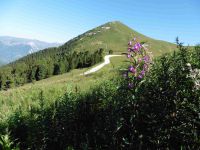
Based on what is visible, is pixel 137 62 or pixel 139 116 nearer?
pixel 139 116

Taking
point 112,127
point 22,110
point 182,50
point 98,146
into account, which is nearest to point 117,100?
point 112,127

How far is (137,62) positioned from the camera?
6.93 meters

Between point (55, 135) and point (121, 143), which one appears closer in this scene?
point (121, 143)

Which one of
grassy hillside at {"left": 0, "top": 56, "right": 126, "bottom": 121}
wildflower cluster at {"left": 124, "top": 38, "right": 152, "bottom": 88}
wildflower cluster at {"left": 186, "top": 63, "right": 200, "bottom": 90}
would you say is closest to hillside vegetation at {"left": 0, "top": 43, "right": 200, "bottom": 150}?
wildflower cluster at {"left": 186, "top": 63, "right": 200, "bottom": 90}

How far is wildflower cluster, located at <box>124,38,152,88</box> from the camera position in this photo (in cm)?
680

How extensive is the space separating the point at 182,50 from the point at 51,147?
437cm

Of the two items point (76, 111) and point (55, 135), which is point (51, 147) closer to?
point (55, 135)

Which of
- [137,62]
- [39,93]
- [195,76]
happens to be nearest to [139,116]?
[137,62]

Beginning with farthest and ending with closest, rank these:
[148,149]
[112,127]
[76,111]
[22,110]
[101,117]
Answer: [22,110] → [76,111] → [101,117] → [112,127] → [148,149]

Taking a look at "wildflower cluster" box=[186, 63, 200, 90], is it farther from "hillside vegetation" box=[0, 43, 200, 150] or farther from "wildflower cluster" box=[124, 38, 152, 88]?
"wildflower cluster" box=[124, 38, 152, 88]

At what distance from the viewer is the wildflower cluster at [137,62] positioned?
22.3 feet

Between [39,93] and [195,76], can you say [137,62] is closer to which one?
[195,76]

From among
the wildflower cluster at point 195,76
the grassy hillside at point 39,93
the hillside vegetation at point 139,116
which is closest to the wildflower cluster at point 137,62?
the hillside vegetation at point 139,116

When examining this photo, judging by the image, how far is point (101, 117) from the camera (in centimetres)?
796
